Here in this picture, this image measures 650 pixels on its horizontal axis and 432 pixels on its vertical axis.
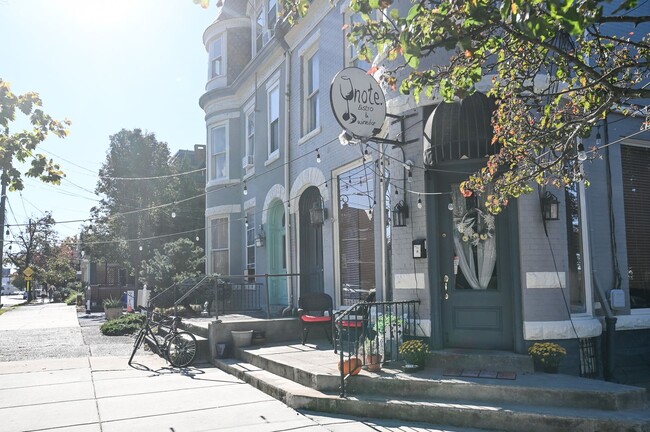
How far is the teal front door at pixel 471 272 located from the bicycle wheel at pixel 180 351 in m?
4.60

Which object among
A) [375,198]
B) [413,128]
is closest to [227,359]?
[375,198]

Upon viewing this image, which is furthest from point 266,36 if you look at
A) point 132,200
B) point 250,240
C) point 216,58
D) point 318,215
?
point 132,200

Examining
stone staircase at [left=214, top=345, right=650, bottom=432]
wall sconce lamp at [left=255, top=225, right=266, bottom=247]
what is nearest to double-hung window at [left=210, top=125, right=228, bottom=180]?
wall sconce lamp at [left=255, top=225, right=266, bottom=247]

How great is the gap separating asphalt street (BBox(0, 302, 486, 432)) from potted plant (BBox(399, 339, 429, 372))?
1.04 m

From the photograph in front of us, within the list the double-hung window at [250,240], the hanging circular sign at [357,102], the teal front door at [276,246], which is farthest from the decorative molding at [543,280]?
the double-hung window at [250,240]

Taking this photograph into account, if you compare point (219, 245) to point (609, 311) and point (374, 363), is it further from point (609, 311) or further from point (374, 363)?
point (609, 311)

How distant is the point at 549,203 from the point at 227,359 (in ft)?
20.1

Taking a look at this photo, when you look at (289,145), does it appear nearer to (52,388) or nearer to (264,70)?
(264,70)

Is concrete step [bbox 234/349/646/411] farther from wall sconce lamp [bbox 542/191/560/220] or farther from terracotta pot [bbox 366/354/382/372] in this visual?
wall sconce lamp [bbox 542/191/560/220]

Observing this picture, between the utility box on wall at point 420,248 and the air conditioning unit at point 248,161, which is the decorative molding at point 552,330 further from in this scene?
the air conditioning unit at point 248,161

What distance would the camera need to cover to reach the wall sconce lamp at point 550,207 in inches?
293

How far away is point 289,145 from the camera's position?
13.6 meters

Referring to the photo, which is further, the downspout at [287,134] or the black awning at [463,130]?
the downspout at [287,134]

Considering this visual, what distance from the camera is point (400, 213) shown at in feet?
27.3
